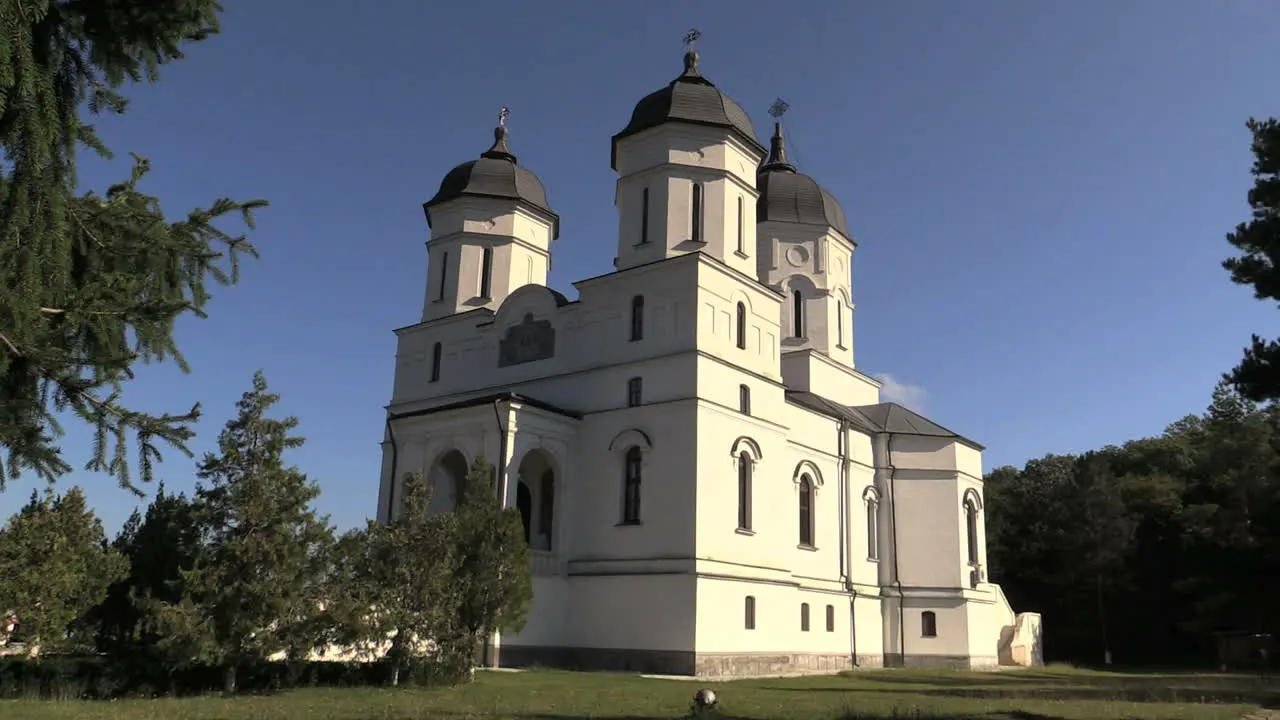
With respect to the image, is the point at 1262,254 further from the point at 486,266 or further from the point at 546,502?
the point at 486,266

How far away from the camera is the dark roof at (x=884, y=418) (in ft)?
112

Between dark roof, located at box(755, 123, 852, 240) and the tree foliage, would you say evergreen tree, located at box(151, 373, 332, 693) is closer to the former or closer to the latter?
dark roof, located at box(755, 123, 852, 240)

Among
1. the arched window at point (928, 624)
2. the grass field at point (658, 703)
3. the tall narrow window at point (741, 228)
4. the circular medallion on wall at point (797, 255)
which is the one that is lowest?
the grass field at point (658, 703)

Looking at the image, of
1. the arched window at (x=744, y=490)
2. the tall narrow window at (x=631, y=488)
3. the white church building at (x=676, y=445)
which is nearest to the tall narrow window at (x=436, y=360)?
the white church building at (x=676, y=445)

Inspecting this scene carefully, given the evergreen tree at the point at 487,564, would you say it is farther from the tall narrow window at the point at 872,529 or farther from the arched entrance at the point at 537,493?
the tall narrow window at the point at 872,529

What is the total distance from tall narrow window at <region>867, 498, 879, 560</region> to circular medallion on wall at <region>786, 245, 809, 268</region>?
31.0ft

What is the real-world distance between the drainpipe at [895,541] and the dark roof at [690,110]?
1291 cm

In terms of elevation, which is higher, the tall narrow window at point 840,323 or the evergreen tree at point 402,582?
the tall narrow window at point 840,323

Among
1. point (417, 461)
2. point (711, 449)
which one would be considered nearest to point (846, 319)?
point (711, 449)

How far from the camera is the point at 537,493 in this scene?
28141 millimetres

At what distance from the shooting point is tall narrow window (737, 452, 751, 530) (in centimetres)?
2597

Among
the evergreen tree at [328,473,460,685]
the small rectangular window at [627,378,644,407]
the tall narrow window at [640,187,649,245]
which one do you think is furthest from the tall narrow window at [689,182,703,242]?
the evergreen tree at [328,473,460,685]

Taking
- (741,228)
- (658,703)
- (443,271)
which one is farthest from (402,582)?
(443,271)

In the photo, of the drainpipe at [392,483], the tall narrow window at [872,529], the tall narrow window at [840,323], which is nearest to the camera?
the drainpipe at [392,483]
